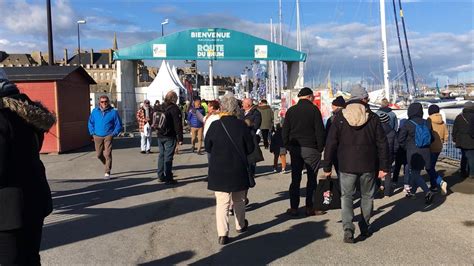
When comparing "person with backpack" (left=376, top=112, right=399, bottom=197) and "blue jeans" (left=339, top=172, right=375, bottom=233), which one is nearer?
"blue jeans" (left=339, top=172, right=375, bottom=233)

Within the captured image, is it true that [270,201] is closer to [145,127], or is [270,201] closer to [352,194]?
[352,194]

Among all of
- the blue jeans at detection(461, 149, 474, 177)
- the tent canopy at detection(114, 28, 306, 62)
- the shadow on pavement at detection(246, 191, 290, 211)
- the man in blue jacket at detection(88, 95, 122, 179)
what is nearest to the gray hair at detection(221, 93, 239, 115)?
the shadow on pavement at detection(246, 191, 290, 211)

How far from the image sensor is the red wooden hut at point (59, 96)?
15.0m

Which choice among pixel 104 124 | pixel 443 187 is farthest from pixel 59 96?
pixel 443 187

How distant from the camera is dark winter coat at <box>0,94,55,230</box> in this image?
299 centimetres

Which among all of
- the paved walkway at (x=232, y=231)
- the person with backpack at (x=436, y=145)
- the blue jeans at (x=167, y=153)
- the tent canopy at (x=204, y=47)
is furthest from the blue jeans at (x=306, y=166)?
the tent canopy at (x=204, y=47)

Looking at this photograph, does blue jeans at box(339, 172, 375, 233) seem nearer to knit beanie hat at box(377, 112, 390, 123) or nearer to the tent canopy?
knit beanie hat at box(377, 112, 390, 123)

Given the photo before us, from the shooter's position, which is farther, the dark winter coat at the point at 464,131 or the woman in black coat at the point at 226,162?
the dark winter coat at the point at 464,131

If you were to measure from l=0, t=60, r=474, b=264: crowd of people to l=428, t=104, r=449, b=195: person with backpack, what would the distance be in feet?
0.07

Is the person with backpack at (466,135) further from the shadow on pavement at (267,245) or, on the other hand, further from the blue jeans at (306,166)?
the shadow on pavement at (267,245)

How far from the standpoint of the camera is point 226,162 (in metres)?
5.76

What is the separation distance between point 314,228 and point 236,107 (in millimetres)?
2004

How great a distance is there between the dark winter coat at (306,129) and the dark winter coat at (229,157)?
4.31ft

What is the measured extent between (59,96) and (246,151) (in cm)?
1112
